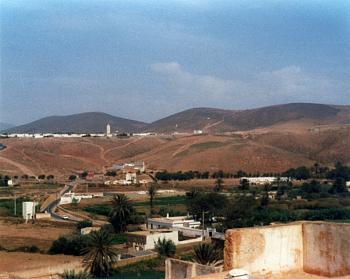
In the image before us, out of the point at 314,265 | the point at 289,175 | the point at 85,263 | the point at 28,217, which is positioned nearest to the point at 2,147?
Answer: the point at 289,175

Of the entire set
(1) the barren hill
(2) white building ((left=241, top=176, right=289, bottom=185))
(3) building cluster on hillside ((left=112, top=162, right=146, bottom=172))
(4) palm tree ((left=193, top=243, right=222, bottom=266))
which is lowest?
(4) palm tree ((left=193, top=243, right=222, bottom=266))

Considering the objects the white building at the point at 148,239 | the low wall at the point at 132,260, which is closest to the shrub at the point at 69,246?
the white building at the point at 148,239

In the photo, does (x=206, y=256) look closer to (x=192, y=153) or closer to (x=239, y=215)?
(x=239, y=215)

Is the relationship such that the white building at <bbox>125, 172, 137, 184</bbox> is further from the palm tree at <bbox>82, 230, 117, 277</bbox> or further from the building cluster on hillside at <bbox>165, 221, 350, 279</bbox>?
the building cluster on hillside at <bbox>165, 221, 350, 279</bbox>

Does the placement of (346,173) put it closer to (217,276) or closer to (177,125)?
(217,276)

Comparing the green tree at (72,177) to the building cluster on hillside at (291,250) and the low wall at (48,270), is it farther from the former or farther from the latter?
the building cluster on hillside at (291,250)

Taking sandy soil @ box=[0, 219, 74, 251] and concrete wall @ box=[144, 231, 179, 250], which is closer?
concrete wall @ box=[144, 231, 179, 250]

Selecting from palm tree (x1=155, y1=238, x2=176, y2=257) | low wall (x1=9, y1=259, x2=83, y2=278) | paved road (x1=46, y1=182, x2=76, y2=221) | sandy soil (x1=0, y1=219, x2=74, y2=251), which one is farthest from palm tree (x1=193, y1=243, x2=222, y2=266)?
paved road (x1=46, y1=182, x2=76, y2=221)

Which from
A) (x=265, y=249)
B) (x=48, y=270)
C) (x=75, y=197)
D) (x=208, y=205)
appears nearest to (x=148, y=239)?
(x=48, y=270)
